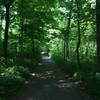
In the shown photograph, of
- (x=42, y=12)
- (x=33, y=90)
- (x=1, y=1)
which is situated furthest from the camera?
(x=42, y=12)

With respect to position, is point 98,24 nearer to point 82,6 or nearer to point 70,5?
point 82,6

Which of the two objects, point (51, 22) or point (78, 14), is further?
point (51, 22)

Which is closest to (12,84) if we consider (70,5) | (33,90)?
(33,90)

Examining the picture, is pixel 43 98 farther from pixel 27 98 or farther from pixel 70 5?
pixel 70 5

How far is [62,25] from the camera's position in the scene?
38125 mm

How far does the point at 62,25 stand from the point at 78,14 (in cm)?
1518

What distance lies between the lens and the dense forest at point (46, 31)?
46.8 feet

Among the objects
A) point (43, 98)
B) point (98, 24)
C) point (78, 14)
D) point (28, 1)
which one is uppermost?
point (28, 1)

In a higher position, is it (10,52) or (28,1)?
(28,1)

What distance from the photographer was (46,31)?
36.8 meters

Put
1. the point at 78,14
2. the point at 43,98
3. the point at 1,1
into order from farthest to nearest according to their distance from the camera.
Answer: the point at 78,14 < the point at 1,1 < the point at 43,98

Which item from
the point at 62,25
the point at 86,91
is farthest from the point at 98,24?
the point at 62,25

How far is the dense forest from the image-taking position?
14262 millimetres

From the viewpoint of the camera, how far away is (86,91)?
41.5ft
